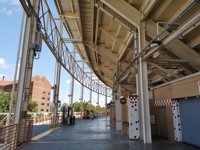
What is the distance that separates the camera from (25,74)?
6520 mm

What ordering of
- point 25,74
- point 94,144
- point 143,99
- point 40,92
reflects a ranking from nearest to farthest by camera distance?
point 94,144 < point 25,74 < point 143,99 < point 40,92

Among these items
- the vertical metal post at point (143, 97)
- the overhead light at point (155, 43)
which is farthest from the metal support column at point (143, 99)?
the overhead light at point (155, 43)

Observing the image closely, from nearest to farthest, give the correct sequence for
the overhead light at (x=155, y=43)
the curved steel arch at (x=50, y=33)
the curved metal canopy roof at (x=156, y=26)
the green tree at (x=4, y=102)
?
A: 1. the overhead light at (x=155, y=43)
2. the curved metal canopy roof at (x=156, y=26)
3. the curved steel arch at (x=50, y=33)
4. the green tree at (x=4, y=102)

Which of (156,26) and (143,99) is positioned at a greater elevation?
(156,26)

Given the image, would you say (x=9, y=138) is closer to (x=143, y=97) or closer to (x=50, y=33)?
(x=143, y=97)

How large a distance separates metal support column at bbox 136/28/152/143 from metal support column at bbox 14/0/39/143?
4.36 meters

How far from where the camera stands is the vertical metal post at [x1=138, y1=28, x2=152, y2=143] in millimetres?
6425

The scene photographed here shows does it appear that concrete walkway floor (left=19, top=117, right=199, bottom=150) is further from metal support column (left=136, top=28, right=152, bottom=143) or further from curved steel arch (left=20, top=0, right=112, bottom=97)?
curved steel arch (left=20, top=0, right=112, bottom=97)

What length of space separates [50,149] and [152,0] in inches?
242

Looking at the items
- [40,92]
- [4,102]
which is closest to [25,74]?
[4,102]

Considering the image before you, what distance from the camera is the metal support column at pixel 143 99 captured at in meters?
6.43

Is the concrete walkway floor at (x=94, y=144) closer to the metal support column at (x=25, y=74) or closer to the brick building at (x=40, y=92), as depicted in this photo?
the metal support column at (x=25, y=74)

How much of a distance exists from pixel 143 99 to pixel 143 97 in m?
0.08

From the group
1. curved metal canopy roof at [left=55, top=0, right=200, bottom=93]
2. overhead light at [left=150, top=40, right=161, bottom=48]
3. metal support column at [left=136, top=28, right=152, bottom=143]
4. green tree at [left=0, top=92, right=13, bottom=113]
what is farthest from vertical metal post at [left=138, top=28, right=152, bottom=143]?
green tree at [left=0, top=92, right=13, bottom=113]
